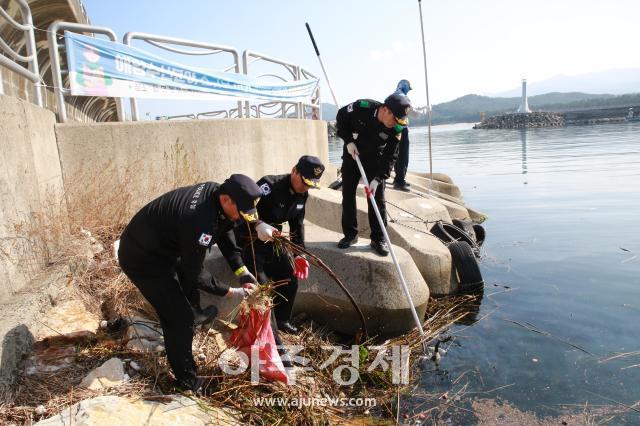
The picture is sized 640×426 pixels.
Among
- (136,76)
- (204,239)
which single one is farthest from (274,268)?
(136,76)

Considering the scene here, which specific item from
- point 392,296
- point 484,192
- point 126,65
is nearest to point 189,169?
point 126,65

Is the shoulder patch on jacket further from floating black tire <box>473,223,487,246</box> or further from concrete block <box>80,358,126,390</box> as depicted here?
floating black tire <box>473,223,487,246</box>

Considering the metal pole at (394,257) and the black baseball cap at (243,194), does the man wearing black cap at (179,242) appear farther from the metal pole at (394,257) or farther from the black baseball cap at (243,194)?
the metal pole at (394,257)

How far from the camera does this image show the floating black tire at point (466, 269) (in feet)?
22.6

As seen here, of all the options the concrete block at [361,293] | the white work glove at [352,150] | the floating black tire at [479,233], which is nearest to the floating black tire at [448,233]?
the floating black tire at [479,233]

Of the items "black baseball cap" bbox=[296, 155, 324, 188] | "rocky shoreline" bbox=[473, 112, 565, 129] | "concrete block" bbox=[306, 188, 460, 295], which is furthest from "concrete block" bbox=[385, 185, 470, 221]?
"rocky shoreline" bbox=[473, 112, 565, 129]

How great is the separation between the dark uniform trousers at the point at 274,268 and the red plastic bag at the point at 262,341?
632 mm

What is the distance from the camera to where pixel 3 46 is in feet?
16.2

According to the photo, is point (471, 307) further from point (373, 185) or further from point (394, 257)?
point (373, 185)

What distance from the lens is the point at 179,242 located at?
3.52 m

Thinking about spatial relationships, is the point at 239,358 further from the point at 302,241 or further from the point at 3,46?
the point at 3,46

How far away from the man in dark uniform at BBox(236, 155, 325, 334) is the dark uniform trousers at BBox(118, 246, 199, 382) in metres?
1.05

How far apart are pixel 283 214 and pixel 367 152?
5.16 feet

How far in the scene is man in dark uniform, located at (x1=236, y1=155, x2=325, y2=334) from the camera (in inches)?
181
